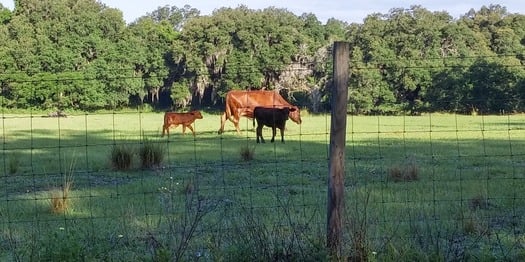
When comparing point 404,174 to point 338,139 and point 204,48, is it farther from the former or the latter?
point 204,48

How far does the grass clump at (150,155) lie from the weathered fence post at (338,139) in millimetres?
8806

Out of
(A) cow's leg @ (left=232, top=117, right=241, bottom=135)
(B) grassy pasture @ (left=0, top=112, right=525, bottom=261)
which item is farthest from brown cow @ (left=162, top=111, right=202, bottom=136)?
(B) grassy pasture @ (left=0, top=112, right=525, bottom=261)

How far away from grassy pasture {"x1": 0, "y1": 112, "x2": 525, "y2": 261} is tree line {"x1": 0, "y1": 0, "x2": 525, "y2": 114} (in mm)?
37494

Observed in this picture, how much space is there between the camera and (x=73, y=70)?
64938 millimetres

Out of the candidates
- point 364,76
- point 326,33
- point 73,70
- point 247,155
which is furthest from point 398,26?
point 247,155

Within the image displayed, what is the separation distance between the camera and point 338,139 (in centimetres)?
562

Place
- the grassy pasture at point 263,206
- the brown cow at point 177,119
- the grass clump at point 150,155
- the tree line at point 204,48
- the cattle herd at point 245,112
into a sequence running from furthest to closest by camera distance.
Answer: the tree line at point 204,48
the brown cow at point 177,119
the cattle herd at point 245,112
the grass clump at point 150,155
the grassy pasture at point 263,206

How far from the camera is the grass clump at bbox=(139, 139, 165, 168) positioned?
13.9 m

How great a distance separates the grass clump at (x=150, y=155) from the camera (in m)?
13.9

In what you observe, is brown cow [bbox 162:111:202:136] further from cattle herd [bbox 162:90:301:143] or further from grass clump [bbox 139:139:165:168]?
grass clump [bbox 139:139:165:168]

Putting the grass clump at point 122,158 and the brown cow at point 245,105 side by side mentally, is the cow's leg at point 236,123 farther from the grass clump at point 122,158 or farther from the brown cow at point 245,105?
the grass clump at point 122,158

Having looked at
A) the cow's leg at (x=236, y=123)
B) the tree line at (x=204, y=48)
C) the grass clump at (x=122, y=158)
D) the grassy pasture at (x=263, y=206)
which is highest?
the tree line at (x=204, y=48)

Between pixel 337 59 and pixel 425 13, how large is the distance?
63.6 metres

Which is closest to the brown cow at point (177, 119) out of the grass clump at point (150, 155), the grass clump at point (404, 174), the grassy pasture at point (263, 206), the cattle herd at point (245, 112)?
the cattle herd at point (245, 112)
